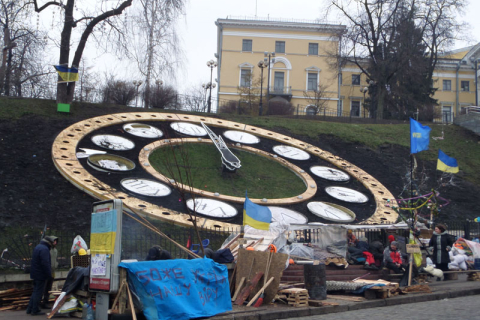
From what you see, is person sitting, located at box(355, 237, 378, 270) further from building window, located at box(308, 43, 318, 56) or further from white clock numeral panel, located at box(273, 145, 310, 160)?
building window, located at box(308, 43, 318, 56)

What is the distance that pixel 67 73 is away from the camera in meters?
22.5

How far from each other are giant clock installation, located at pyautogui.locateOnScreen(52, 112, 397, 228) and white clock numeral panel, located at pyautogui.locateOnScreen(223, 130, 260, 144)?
0.05 meters

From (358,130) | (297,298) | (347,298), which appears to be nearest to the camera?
(297,298)

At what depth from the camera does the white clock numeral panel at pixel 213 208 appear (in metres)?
16.6

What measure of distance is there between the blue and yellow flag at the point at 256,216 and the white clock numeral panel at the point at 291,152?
9471mm

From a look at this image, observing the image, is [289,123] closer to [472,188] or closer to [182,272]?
[472,188]

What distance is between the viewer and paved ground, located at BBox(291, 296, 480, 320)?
9758 millimetres

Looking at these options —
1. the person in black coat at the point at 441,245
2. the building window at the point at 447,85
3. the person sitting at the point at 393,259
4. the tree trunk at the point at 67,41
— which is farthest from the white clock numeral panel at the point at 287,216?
the building window at the point at 447,85

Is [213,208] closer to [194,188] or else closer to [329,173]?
[194,188]

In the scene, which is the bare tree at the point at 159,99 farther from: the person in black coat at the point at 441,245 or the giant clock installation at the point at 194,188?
the person in black coat at the point at 441,245

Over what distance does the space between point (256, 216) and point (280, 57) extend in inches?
1959

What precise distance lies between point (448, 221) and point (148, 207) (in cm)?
1145


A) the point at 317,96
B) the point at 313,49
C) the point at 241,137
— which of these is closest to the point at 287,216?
the point at 241,137

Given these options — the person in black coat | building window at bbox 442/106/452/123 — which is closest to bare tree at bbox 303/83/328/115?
building window at bbox 442/106/452/123
